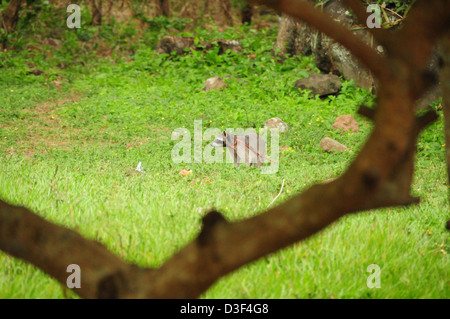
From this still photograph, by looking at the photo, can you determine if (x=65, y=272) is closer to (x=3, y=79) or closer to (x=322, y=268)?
(x=322, y=268)

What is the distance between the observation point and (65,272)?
1260 millimetres

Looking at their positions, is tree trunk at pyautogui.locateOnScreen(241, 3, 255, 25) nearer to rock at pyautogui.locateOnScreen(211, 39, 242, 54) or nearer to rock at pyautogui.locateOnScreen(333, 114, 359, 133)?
rock at pyautogui.locateOnScreen(211, 39, 242, 54)

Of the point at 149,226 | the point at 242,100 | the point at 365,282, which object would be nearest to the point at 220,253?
the point at 365,282

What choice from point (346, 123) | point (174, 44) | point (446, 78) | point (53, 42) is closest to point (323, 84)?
point (346, 123)

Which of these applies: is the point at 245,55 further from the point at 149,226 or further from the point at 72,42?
the point at 149,226

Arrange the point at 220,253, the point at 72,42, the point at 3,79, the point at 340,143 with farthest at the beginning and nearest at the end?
the point at 72,42
the point at 3,79
the point at 340,143
the point at 220,253

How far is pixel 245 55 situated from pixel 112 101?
3.80 meters

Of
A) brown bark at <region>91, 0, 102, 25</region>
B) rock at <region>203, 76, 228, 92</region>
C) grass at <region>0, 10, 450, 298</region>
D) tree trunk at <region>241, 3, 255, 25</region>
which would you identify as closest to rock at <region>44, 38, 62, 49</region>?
grass at <region>0, 10, 450, 298</region>

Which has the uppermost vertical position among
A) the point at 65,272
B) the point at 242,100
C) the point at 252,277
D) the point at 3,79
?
the point at 65,272

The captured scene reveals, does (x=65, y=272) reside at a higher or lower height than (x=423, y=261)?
higher

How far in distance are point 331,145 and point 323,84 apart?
2.41 m

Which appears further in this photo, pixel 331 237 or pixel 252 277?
pixel 331 237

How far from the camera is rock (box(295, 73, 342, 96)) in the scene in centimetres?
870

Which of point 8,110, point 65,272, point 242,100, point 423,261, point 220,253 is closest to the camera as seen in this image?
point 220,253
